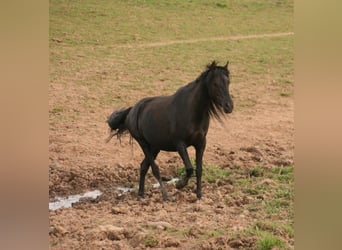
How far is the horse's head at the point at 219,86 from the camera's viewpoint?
228 centimetres

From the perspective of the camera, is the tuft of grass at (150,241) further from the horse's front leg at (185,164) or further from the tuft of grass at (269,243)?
the horse's front leg at (185,164)

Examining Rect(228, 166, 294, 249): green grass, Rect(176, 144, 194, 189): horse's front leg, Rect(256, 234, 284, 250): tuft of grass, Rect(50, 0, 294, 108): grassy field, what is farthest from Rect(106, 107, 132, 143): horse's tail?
Rect(256, 234, 284, 250): tuft of grass

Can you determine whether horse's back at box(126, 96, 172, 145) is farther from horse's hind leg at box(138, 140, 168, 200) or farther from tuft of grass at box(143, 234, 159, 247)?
tuft of grass at box(143, 234, 159, 247)

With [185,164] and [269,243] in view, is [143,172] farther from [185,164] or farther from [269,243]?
[269,243]

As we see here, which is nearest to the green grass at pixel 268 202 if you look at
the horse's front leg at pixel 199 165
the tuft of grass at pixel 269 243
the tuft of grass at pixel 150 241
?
the tuft of grass at pixel 269 243

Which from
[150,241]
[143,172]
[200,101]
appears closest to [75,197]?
[143,172]

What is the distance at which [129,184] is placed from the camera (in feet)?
8.86

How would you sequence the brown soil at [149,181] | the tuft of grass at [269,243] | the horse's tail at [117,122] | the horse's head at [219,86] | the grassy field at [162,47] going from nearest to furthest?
the tuft of grass at [269,243], the brown soil at [149,181], the horse's head at [219,86], the grassy field at [162,47], the horse's tail at [117,122]

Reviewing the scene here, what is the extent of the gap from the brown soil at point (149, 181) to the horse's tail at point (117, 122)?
43mm

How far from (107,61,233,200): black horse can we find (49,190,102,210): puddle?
22 cm

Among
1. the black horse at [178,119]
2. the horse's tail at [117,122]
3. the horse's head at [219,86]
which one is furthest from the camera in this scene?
the horse's tail at [117,122]
